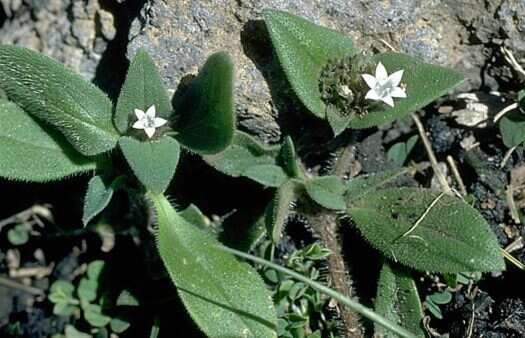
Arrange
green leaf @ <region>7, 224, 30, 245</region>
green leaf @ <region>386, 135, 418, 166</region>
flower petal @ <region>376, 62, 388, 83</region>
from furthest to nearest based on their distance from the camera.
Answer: green leaf @ <region>7, 224, 30, 245</region>, green leaf @ <region>386, 135, 418, 166</region>, flower petal @ <region>376, 62, 388, 83</region>

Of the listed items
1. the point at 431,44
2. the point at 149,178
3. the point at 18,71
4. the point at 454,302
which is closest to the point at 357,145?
the point at 431,44

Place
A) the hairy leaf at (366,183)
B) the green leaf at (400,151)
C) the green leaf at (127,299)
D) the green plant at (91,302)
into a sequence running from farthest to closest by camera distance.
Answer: the green leaf at (400,151)
the green plant at (91,302)
the green leaf at (127,299)
the hairy leaf at (366,183)

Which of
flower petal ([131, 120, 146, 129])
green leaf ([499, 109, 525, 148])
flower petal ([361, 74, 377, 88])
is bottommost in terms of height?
green leaf ([499, 109, 525, 148])

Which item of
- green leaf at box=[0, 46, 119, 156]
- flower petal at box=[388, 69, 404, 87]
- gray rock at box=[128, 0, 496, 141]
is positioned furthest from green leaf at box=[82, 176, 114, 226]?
flower petal at box=[388, 69, 404, 87]

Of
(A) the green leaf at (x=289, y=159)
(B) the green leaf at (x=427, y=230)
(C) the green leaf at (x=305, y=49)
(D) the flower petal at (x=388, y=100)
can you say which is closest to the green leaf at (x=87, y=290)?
(A) the green leaf at (x=289, y=159)

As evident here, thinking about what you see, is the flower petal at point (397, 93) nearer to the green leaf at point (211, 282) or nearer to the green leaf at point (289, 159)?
the green leaf at point (289, 159)

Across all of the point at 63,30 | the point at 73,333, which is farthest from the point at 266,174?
the point at 63,30

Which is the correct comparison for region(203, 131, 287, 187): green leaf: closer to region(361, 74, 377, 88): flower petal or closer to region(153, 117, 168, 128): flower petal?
region(153, 117, 168, 128): flower petal

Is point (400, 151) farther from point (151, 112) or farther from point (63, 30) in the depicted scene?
point (63, 30)
